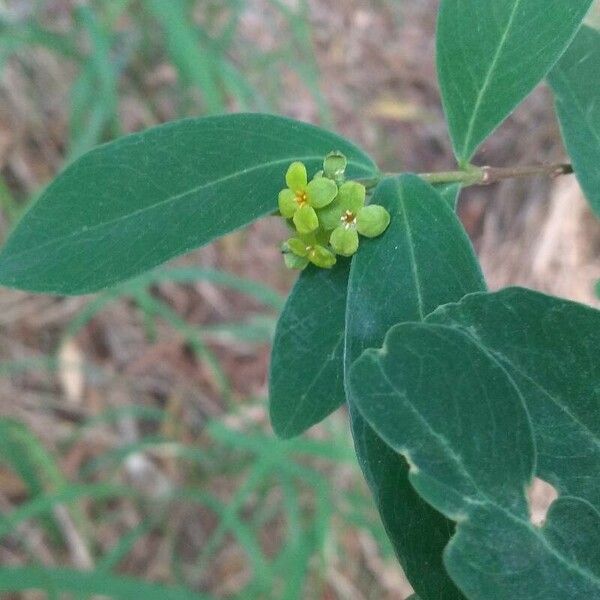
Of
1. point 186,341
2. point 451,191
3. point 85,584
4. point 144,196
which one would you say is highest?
A: point 144,196

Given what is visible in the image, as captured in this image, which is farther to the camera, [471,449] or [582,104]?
[582,104]

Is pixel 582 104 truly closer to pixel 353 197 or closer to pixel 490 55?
pixel 490 55

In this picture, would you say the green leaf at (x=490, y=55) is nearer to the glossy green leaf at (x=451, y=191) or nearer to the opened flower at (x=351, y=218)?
the glossy green leaf at (x=451, y=191)

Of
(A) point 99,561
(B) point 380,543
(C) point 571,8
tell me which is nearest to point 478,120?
(C) point 571,8

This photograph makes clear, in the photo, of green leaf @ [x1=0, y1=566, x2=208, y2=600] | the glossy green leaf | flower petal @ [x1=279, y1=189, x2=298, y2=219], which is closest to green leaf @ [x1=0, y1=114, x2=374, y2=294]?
flower petal @ [x1=279, y1=189, x2=298, y2=219]

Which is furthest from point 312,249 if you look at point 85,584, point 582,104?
point 85,584

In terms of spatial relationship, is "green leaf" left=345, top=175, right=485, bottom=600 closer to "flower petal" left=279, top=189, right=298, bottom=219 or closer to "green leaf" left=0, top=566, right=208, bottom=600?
"flower petal" left=279, top=189, right=298, bottom=219

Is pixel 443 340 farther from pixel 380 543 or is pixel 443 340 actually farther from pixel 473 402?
pixel 380 543

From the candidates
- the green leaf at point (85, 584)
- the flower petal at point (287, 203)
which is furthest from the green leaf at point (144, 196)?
the green leaf at point (85, 584)
